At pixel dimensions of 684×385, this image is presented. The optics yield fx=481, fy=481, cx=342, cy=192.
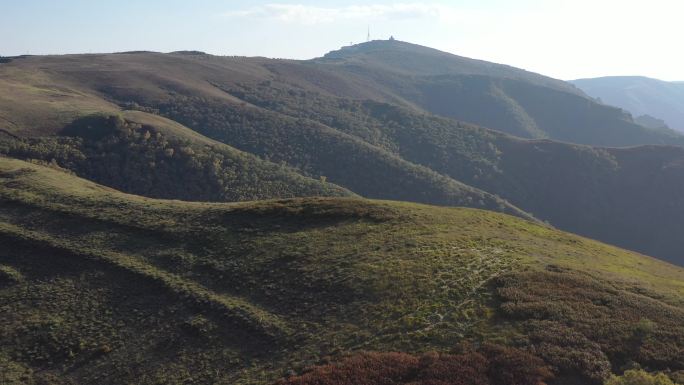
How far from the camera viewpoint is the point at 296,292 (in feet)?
126

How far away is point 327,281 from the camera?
39.2m

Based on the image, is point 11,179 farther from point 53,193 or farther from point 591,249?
point 591,249

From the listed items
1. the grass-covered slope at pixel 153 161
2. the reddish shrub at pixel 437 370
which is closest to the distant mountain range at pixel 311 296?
the reddish shrub at pixel 437 370

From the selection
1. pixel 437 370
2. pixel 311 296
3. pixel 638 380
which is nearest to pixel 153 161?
pixel 311 296

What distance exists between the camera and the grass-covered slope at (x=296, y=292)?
29953 millimetres

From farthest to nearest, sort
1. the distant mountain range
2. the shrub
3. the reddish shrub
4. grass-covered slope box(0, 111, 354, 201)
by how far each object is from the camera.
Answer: grass-covered slope box(0, 111, 354, 201) → the distant mountain range → the reddish shrub → the shrub

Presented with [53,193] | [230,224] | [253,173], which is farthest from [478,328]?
[253,173]

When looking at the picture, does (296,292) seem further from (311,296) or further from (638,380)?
(638,380)

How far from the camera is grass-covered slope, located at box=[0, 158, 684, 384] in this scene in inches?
1179

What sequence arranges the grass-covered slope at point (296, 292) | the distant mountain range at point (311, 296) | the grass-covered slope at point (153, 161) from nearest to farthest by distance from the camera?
1. the distant mountain range at point (311, 296)
2. the grass-covered slope at point (296, 292)
3. the grass-covered slope at point (153, 161)

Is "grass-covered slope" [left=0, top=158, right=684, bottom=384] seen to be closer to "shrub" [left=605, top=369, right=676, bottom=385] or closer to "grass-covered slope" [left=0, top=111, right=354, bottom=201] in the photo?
"shrub" [left=605, top=369, right=676, bottom=385]

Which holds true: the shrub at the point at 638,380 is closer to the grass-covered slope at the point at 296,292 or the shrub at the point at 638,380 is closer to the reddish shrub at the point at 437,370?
the grass-covered slope at the point at 296,292

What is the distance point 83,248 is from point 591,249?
171ft

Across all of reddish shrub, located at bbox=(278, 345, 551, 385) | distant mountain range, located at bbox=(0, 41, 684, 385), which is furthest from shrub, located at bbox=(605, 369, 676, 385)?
reddish shrub, located at bbox=(278, 345, 551, 385)
